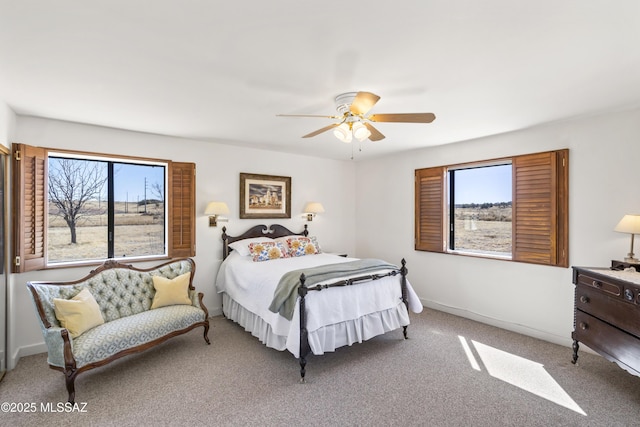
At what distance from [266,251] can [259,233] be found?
613 mm

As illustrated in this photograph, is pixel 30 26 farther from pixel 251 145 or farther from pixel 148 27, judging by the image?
pixel 251 145

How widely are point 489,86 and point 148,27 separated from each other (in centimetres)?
245

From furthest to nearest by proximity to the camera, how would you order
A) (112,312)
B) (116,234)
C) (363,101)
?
(116,234) < (112,312) < (363,101)

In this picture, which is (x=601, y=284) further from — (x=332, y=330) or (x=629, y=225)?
(x=332, y=330)

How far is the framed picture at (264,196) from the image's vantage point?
4.77 metres

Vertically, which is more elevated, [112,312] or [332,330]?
[112,312]

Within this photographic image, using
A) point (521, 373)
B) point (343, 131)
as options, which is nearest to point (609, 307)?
point (521, 373)

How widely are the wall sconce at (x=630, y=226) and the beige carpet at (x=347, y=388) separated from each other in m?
1.07

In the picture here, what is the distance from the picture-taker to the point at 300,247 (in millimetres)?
4762

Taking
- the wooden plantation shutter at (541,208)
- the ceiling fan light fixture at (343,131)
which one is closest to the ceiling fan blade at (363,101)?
the ceiling fan light fixture at (343,131)

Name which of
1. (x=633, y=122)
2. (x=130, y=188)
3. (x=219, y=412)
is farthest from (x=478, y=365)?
(x=130, y=188)

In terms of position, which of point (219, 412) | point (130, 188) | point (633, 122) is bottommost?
point (219, 412)

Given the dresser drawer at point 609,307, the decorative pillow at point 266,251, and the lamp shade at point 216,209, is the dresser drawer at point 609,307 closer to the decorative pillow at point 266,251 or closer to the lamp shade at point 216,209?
the decorative pillow at point 266,251

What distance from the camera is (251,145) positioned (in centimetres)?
464
